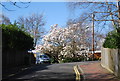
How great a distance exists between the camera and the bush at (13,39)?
58.1 feet

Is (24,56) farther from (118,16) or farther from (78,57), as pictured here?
(78,57)

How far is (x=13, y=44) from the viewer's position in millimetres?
18781

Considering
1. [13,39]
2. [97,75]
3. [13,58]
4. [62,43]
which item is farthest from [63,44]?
[97,75]

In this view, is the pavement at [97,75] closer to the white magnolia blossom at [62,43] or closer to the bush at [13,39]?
the bush at [13,39]

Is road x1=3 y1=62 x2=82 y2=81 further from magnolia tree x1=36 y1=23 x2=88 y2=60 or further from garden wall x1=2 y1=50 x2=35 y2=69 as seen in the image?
magnolia tree x1=36 y1=23 x2=88 y2=60

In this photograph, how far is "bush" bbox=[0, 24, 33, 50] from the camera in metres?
17.7

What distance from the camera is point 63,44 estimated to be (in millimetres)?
37719

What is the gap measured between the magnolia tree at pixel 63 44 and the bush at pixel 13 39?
14700mm

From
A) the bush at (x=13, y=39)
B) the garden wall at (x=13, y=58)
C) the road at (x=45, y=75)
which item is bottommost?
the road at (x=45, y=75)

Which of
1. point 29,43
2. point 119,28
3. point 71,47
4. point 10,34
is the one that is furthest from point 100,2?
point 71,47

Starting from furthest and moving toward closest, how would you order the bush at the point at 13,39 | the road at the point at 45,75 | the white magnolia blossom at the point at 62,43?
the white magnolia blossom at the point at 62,43, the bush at the point at 13,39, the road at the point at 45,75

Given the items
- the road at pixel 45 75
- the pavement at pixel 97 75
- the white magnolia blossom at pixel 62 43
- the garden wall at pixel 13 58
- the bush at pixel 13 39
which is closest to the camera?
the pavement at pixel 97 75

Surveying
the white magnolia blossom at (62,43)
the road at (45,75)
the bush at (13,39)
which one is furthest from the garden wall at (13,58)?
the white magnolia blossom at (62,43)

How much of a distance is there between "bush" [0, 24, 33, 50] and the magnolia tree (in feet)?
48.2
